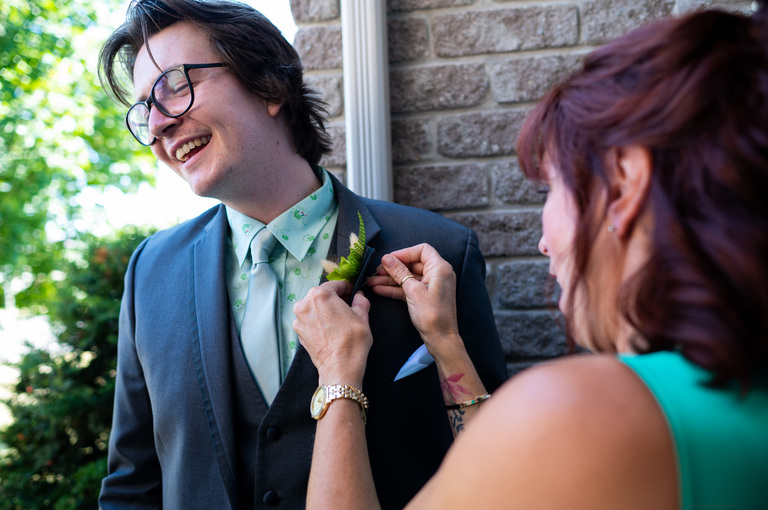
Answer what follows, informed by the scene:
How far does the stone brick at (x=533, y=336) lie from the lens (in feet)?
7.39

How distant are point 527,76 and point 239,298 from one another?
1.42 m

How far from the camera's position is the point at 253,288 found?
1759 millimetres

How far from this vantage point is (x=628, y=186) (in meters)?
0.91

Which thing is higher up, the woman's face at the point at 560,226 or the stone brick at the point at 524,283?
the woman's face at the point at 560,226

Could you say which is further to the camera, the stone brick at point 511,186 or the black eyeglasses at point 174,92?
the stone brick at point 511,186

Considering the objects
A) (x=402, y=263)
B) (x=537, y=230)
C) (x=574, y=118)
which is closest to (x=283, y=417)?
(x=402, y=263)

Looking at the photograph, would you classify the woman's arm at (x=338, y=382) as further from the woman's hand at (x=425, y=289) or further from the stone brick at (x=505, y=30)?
the stone brick at (x=505, y=30)

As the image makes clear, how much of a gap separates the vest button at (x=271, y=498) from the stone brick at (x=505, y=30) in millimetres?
1735

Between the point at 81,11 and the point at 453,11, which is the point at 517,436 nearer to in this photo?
the point at 453,11

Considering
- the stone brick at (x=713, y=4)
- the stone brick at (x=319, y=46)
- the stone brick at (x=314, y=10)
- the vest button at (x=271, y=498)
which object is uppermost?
the stone brick at (x=314, y=10)

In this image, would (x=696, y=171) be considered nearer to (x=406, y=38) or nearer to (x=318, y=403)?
(x=318, y=403)

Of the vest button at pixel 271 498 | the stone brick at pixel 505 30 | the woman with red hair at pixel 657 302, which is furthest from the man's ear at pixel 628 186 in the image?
the stone brick at pixel 505 30

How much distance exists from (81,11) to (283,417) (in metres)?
10.2

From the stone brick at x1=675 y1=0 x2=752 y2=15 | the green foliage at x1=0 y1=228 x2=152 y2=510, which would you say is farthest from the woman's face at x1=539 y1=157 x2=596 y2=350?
the green foliage at x1=0 y1=228 x2=152 y2=510
